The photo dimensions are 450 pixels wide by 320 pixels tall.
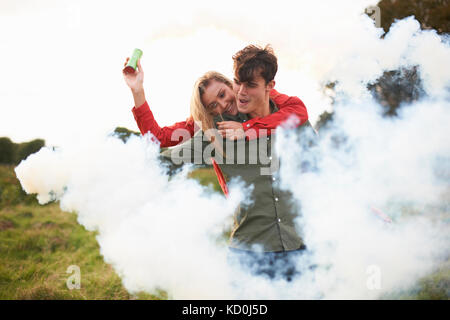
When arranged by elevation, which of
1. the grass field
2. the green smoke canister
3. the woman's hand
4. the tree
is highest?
the tree

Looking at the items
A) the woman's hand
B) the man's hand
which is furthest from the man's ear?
the woman's hand

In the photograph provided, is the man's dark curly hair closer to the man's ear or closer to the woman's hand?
the man's ear

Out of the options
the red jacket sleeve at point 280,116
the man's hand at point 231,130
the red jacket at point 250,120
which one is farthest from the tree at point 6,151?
the red jacket sleeve at point 280,116

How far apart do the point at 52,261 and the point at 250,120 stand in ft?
17.5

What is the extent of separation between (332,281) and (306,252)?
2.54ft

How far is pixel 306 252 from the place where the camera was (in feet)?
10.5

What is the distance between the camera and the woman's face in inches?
118

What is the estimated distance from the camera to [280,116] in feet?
9.75

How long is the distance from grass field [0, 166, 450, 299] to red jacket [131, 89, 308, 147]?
2.59m

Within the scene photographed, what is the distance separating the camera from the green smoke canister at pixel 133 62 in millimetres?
2842

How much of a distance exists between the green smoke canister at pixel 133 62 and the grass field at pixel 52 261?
2995mm

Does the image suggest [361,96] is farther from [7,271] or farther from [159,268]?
A: [7,271]
